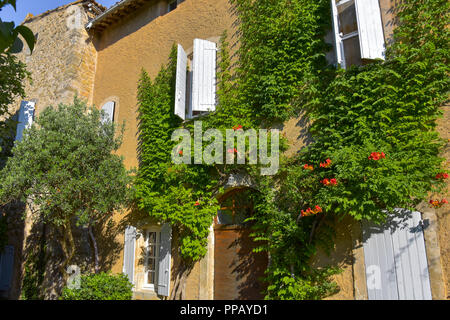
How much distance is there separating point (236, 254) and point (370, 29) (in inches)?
158

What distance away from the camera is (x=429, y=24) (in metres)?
4.34

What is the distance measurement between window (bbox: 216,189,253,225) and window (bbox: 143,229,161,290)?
176 centimetres

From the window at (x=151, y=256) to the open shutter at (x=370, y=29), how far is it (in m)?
5.21

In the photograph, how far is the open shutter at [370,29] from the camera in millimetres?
4648

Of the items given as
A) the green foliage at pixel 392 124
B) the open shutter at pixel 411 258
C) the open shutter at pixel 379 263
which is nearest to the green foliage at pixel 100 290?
the green foliage at pixel 392 124

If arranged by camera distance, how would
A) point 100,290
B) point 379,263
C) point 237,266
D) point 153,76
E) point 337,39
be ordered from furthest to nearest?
point 153,76 < point 100,290 < point 237,266 < point 337,39 < point 379,263

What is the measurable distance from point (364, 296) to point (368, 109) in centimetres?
236

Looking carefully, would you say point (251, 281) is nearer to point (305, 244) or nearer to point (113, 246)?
point (305, 244)

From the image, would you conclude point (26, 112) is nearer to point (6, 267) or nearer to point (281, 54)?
point (6, 267)

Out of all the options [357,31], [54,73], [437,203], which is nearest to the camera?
[437,203]

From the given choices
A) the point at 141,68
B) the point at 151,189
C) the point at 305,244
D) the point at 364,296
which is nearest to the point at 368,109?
the point at 305,244

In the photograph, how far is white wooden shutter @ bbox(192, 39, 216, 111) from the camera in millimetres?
6531

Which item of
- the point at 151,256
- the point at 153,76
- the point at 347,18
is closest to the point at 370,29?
the point at 347,18

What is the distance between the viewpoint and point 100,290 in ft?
A: 20.2
